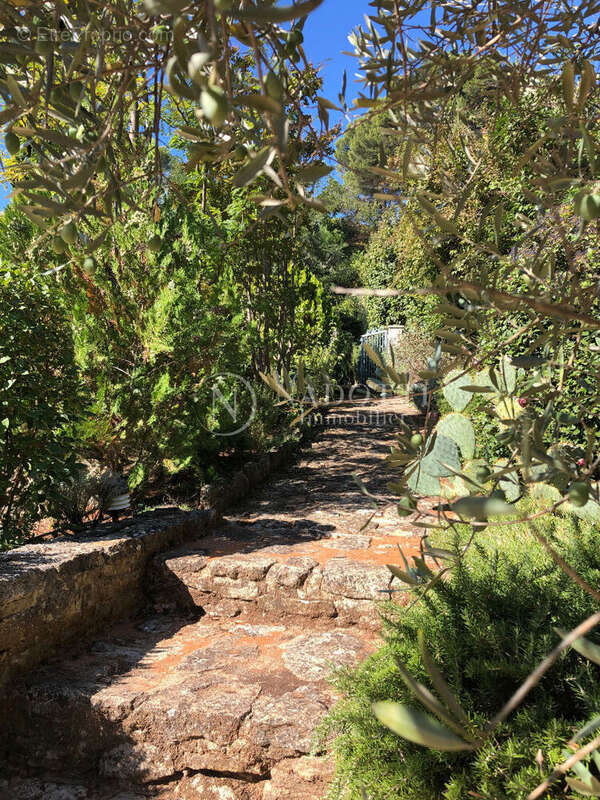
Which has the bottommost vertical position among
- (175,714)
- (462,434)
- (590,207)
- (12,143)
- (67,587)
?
(175,714)

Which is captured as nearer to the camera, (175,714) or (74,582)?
(175,714)

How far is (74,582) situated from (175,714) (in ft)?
3.07

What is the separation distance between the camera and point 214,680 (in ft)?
8.41

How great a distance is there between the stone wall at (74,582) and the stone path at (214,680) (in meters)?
0.11

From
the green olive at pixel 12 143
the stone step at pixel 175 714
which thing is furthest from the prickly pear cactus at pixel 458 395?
the green olive at pixel 12 143

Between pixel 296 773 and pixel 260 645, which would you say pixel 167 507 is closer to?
pixel 260 645

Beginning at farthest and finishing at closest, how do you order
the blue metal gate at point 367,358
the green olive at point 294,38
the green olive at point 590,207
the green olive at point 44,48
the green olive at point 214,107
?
the blue metal gate at point 367,358 < the green olive at point 294,38 < the green olive at point 44,48 < the green olive at point 590,207 < the green olive at point 214,107

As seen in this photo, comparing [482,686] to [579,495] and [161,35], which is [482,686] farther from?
[161,35]

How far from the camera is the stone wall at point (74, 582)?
253 cm

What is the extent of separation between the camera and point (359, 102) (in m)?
1.04

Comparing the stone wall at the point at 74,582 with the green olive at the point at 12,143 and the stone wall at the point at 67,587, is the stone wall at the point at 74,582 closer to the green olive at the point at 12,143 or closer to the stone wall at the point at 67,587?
the stone wall at the point at 67,587

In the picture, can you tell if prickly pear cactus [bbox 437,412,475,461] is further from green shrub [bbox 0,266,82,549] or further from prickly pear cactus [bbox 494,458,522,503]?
green shrub [bbox 0,266,82,549]

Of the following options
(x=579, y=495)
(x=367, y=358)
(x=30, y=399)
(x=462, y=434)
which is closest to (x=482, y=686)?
(x=462, y=434)
